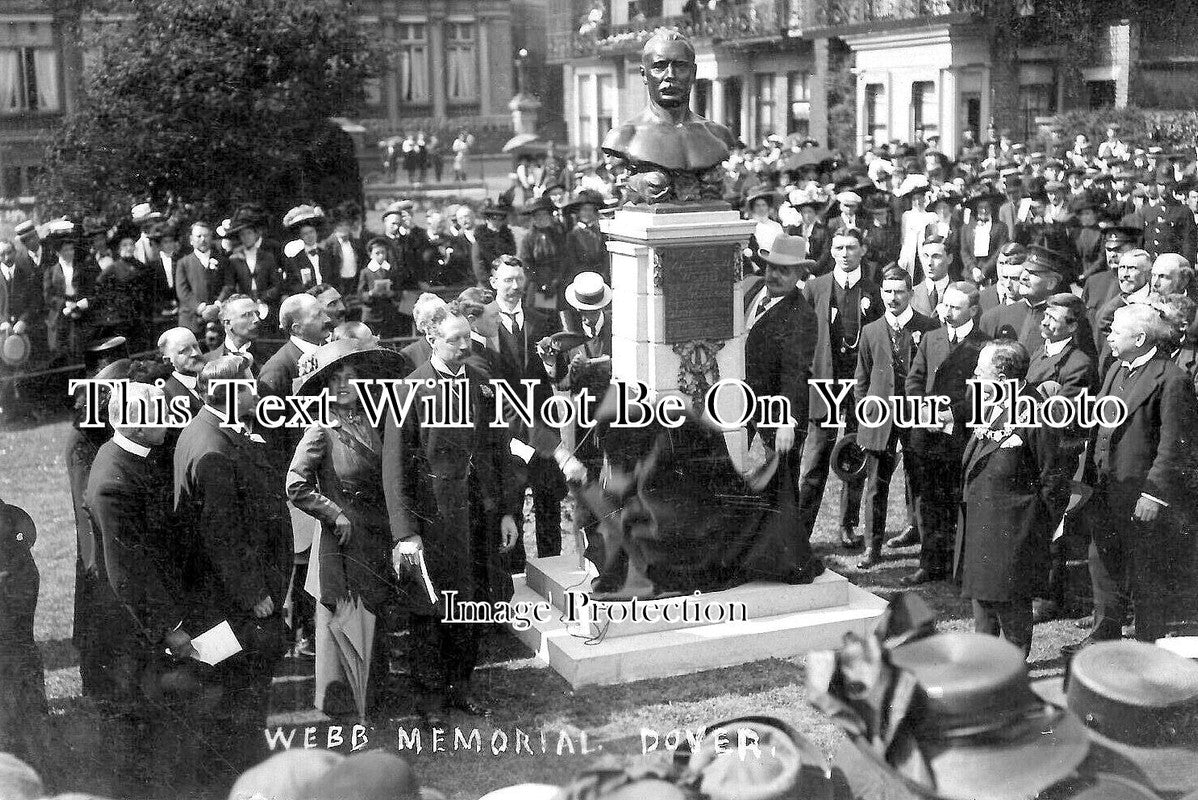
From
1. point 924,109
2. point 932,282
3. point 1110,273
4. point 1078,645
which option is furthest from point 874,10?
point 1078,645

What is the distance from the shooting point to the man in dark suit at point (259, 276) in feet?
25.5

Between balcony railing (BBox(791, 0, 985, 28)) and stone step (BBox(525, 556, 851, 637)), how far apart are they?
298 cm

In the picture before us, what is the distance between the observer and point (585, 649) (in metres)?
4.91

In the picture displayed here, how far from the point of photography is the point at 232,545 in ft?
13.3

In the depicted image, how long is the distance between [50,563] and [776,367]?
148 inches

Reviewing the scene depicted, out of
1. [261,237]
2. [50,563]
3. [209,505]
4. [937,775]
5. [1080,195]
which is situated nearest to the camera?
[937,775]

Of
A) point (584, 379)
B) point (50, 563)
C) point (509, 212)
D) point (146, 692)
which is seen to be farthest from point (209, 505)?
point (509, 212)

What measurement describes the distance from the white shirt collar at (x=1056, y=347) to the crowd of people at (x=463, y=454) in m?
0.04

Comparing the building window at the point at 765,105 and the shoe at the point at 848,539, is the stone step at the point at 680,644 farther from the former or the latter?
the building window at the point at 765,105

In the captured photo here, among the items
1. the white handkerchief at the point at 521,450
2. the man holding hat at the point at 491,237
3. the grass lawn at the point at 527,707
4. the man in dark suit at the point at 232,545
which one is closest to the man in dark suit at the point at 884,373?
the grass lawn at the point at 527,707

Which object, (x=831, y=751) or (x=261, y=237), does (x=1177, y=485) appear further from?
(x=261, y=237)

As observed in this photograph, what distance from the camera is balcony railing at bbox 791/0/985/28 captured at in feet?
20.7

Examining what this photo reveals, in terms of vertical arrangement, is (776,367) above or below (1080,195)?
below
